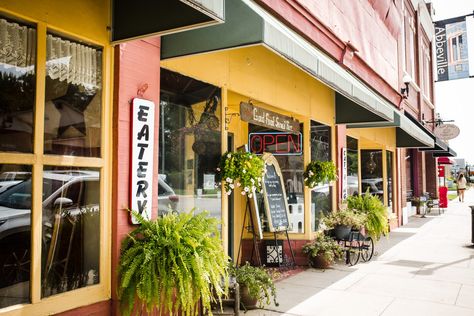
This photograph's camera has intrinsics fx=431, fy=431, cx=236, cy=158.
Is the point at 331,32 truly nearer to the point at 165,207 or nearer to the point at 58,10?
the point at 165,207

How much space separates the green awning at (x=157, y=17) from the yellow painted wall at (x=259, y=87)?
0.89 m

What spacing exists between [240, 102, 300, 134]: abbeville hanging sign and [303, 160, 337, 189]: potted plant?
0.81 m

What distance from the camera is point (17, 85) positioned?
345 centimetres

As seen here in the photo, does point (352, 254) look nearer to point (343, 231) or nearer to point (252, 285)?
point (343, 231)

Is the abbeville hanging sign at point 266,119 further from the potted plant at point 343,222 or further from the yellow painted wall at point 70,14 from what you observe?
the yellow painted wall at point 70,14

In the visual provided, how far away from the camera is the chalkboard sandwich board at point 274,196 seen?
305 inches

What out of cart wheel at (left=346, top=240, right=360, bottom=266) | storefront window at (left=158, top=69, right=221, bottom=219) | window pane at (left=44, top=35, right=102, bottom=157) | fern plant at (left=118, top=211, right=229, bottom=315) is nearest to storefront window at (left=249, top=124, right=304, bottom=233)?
cart wheel at (left=346, top=240, right=360, bottom=266)

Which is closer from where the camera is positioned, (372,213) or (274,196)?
(274,196)

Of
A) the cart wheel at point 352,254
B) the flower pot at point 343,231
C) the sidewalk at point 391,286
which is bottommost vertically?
the sidewalk at point 391,286

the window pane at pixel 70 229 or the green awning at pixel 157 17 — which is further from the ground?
the green awning at pixel 157 17

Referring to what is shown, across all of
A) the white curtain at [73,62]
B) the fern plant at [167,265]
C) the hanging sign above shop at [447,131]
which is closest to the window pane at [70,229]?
the fern plant at [167,265]

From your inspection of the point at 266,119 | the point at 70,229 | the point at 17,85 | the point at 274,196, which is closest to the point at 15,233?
the point at 70,229

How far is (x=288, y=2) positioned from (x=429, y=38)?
1810 cm

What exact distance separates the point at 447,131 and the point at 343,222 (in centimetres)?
1271
